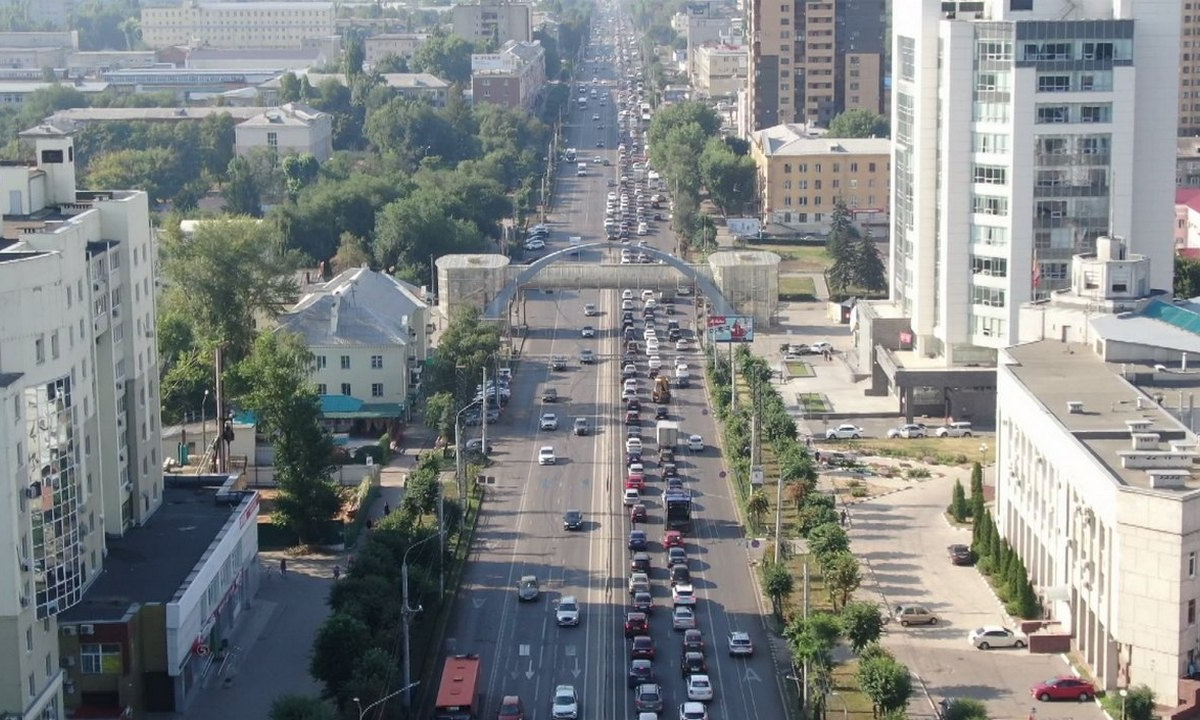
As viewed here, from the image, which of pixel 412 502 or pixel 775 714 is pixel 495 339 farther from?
pixel 775 714

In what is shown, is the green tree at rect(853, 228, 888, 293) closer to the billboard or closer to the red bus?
the billboard

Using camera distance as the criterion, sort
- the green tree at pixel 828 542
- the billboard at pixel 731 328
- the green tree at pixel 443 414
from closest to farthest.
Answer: the green tree at pixel 828 542 → the green tree at pixel 443 414 → the billboard at pixel 731 328

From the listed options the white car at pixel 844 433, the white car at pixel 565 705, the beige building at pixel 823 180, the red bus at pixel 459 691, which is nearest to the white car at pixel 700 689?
the white car at pixel 565 705

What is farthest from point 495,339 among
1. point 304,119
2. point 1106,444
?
point 304,119

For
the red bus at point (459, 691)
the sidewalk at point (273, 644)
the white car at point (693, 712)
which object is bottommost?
the sidewalk at point (273, 644)

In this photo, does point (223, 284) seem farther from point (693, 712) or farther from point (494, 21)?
point (494, 21)

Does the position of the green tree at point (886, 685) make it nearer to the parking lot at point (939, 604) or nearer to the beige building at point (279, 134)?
the parking lot at point (939, 604)

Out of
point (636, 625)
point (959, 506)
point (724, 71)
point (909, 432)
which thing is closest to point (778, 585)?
point (636, 625)
